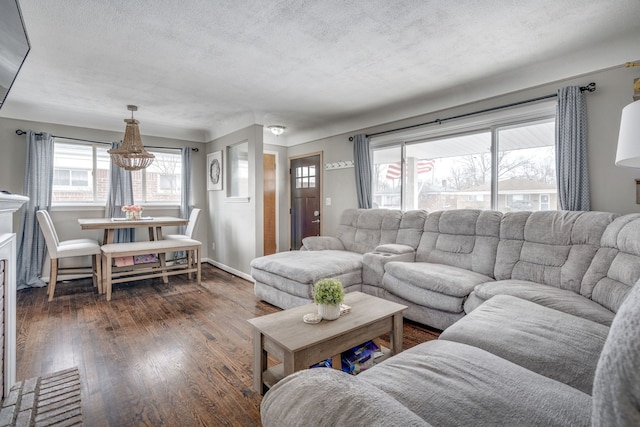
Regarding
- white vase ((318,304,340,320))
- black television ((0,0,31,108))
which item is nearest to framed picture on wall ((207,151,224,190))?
black television ((0,0,31,108))

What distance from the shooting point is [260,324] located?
1.87 metres

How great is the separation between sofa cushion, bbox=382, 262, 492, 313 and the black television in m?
3.14

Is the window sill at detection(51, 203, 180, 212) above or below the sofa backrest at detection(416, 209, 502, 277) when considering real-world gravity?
above

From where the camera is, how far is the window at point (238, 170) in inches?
188

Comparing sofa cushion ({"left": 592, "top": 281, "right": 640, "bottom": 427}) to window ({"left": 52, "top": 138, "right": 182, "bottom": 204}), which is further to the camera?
window ({"left": 52, "top": 138, "right": 182, "bottom": 204})

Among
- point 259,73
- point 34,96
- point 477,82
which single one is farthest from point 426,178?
point 34,96

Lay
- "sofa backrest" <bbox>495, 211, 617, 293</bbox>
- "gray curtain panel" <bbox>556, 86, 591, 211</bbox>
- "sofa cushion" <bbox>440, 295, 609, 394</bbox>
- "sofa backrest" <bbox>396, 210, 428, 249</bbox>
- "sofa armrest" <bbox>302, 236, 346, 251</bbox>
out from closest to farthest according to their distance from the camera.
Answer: "sofa cushion" <bbox>440, 295, 609, 394</bbox>
"sofa backrest" <bbox>495, 211, 617, 293</bbox>
"gray curtain panel" <bbox>556, 86, 591, 211</bbox>
"sofa backrest" <bbox>396, 210, 428, 249</bbox>
"sofa armrest" <bbox>302, 236, 346, 251</bbox>

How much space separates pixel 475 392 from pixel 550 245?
2.23 metres

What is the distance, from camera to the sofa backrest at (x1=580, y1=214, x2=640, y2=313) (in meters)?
1.94

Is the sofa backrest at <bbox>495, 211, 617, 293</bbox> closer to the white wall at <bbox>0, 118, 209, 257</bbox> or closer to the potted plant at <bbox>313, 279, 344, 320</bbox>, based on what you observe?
the potted plant at <bbox>313, 279, 344, 320</bbox>

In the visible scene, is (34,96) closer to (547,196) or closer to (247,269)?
(247,269)

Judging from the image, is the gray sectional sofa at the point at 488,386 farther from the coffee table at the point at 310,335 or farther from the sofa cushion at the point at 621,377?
the coffee table at the point at 310,335

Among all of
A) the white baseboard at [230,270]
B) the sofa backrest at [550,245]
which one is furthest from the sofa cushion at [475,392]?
the white baseboard at [230,270]

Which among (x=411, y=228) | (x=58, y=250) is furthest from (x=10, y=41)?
(x=411, y=228)
